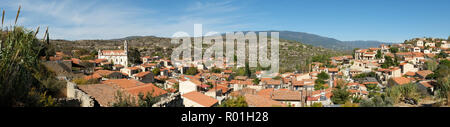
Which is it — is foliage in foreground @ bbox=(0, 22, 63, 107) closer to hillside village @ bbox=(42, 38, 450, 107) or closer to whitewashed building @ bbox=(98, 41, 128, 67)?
hillside village @ bbox=(42, 38, 450, 107)

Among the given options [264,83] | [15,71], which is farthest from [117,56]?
[15,71]

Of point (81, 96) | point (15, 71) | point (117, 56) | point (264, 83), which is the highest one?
point (117, 56)

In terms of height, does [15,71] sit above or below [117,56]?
below

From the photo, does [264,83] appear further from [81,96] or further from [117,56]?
[117,56]

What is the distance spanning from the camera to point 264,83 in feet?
102

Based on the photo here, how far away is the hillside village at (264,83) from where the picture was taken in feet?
41.1

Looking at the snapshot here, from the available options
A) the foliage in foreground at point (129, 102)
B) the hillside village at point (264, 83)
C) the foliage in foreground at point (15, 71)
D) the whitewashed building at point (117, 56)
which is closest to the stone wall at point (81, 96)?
the foliage in foreground at point (129, 102)

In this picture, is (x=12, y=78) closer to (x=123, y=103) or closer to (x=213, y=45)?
(x=123, y=103)

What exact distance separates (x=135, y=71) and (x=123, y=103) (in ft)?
95.1
